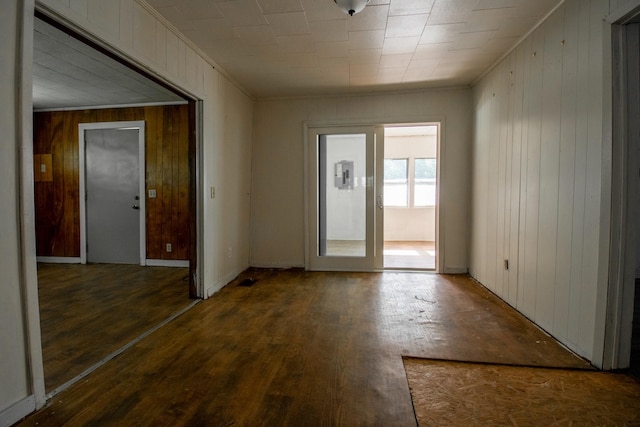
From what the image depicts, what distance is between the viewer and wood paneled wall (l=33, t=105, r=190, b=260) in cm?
478

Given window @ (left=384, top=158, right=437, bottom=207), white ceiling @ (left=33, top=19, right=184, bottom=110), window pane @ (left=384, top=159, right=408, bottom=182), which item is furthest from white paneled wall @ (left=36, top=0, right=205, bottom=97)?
window @ (left=384, top=158, right=437, bottom=207)

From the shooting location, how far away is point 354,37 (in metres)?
2.88

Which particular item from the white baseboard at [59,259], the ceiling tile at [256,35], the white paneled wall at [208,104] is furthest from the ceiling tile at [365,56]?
the white baseboard at [59,259]

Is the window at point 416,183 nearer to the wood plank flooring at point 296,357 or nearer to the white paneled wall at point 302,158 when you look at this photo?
the white paneled wall at point 302,158

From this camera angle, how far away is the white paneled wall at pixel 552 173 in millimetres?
2025

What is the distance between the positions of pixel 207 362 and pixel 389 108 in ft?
12.3

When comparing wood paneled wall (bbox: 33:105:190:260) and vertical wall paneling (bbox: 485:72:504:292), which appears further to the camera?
wood paneled wall (bbox: 33:105:190:260)

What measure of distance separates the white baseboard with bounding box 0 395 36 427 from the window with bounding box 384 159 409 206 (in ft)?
22.7

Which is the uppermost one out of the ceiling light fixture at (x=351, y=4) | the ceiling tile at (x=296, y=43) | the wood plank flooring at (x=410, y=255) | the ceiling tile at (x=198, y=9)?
the ceiling tile at (x=296, y=43)

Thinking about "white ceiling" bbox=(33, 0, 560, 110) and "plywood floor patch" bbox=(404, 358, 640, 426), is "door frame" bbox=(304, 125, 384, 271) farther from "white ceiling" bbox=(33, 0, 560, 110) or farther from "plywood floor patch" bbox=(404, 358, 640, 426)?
"plywood floor patch" bbox=(404, 358, 640, 426)

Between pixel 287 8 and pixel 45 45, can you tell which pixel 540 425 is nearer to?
pixel 287 8

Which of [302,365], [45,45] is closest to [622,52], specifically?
[302,365]

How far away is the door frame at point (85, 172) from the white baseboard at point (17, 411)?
3603 millimetres

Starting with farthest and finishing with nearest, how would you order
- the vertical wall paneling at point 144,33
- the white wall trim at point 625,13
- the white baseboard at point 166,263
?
the white baseboard at point 166,263 < the vertical wall paneling at point 144,33 < the white wall trim at point 625,13
